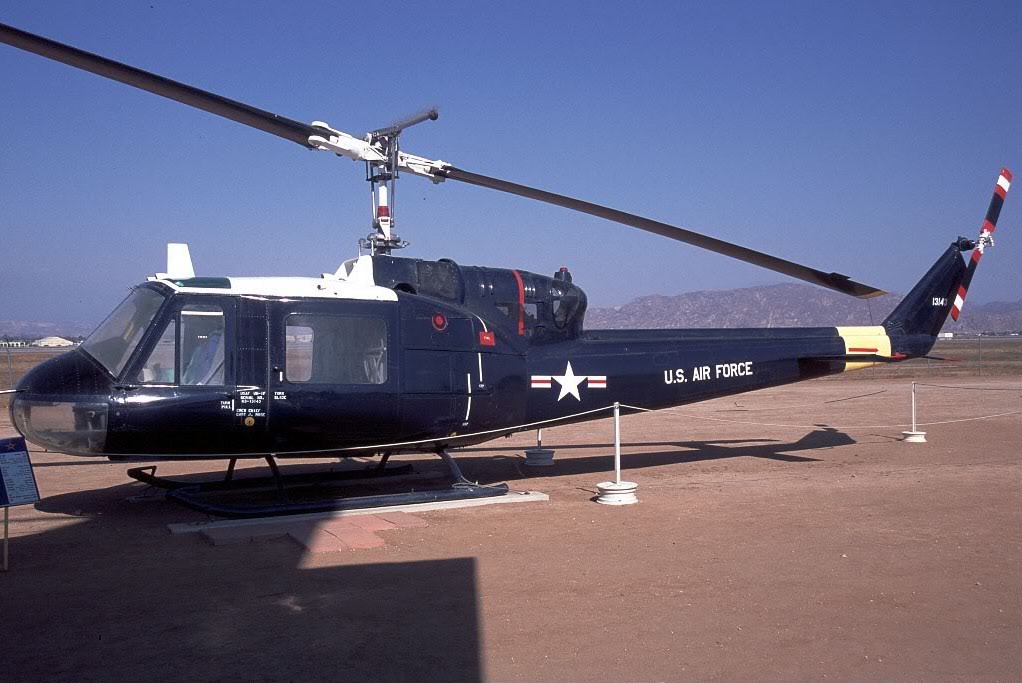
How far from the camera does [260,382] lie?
8609mm

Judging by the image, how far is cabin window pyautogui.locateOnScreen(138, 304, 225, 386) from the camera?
8.30m

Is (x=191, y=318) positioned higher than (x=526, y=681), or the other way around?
(x=191, y=318)

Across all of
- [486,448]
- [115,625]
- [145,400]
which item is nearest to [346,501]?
[145,400]

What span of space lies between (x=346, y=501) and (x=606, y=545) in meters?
3.09

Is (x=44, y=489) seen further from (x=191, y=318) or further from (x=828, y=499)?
(x=828, y=499)

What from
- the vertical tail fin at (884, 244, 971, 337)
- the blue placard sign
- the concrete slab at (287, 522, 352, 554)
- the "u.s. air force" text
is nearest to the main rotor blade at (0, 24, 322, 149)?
the blue placard sign

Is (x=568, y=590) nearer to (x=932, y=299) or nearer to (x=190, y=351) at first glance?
(x=190, y=351)

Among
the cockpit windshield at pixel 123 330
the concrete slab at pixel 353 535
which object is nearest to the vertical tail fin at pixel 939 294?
the concrete slab at pixel 353 535

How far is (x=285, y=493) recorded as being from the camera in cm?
915

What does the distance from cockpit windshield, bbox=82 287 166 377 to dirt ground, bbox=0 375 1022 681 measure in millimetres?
1788

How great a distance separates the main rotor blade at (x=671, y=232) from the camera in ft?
31.8

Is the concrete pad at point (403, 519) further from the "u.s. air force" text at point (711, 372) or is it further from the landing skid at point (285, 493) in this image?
the "u.s. air force" text at point (711, 372)

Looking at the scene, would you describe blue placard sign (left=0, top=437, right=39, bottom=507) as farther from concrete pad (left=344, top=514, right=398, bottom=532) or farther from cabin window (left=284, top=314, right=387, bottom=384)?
concrete pad (left=344, top=514, right=398, bottom=532)

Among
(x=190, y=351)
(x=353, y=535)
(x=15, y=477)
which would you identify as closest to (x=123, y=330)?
(x=190, y=351)
